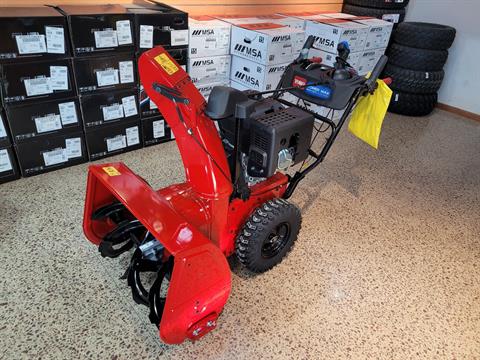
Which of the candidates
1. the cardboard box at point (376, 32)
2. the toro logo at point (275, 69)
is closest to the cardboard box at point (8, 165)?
the toro logo at point (275, 69)

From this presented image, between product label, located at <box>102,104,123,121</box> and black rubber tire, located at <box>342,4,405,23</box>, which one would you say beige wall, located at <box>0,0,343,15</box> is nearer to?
black rubber tire, located at <box>342,4,405,23</box>

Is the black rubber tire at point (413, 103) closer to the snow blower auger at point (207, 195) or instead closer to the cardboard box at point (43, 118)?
the snow blower auger at point (207, 195)

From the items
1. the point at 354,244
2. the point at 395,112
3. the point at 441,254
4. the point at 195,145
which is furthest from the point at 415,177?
the point at 195,145

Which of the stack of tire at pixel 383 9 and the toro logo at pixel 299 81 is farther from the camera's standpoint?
the stack of tire at pixel 383 9

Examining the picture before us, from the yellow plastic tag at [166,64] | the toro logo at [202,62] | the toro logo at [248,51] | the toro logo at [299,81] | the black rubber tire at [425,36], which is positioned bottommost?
the toro logo at [202,62]

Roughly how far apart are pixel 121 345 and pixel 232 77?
2152mm

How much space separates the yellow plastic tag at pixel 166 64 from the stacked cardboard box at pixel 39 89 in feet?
3.13

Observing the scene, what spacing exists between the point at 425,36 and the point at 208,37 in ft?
6.81

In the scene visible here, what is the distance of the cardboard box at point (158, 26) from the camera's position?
228cm

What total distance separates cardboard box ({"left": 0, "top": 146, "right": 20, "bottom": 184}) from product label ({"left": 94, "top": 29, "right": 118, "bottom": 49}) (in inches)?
30.8

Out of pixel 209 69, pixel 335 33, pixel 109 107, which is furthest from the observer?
pixel 335 33

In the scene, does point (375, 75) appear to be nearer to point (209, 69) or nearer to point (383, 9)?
point (209, 69)

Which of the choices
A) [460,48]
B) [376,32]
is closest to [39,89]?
[376,32]

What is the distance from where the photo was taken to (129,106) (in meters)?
2.46
